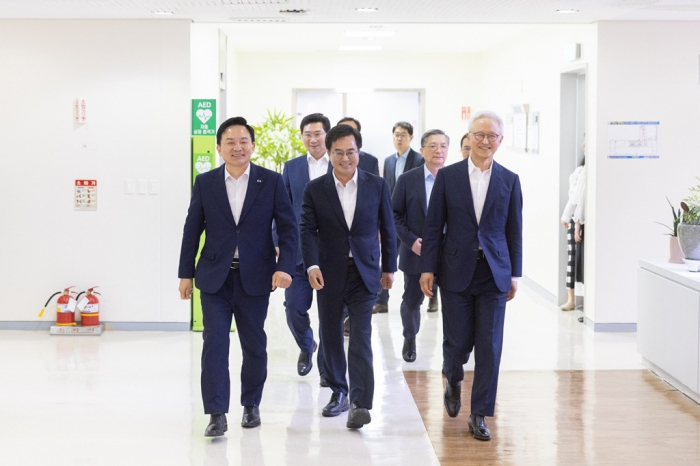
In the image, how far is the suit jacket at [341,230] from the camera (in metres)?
5.07

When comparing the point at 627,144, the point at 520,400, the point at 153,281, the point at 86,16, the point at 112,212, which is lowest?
the point at 520,400

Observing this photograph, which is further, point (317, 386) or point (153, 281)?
point (153, 281)

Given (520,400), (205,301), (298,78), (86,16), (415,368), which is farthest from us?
(298,78)

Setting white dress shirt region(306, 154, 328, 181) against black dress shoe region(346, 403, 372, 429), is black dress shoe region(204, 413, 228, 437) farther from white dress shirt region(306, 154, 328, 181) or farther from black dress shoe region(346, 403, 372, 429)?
white dress shirt region(306, 154, 328, 181)

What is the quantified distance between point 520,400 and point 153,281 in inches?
144

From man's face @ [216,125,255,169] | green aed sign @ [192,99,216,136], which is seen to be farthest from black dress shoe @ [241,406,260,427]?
green aed sign @ [192,99,216,136]

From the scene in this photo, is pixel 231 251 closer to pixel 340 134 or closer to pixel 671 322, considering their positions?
pixel 340 134

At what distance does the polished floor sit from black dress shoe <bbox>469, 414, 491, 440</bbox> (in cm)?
6

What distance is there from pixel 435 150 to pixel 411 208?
0.53m

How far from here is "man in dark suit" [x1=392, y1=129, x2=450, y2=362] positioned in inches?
258

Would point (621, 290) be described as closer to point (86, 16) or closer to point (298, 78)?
point (86, 16)

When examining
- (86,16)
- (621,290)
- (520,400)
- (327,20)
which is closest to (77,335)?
(86,16)

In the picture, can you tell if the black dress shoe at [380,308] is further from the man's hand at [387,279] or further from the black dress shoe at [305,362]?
the man's hand at [387,279]

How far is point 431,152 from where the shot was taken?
6844mm
